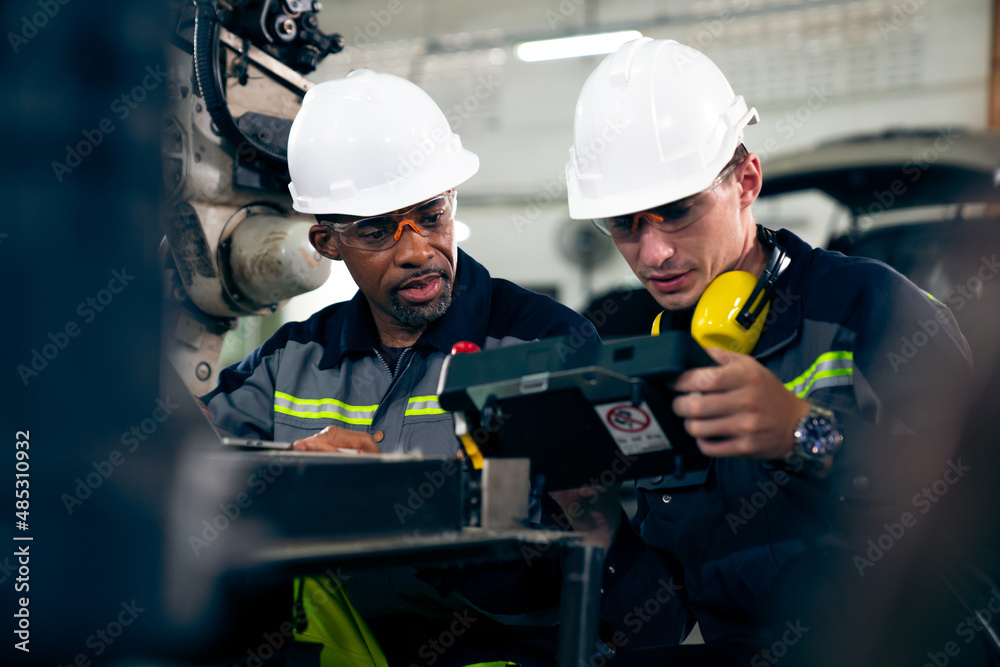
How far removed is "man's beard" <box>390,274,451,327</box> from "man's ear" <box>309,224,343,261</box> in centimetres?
26

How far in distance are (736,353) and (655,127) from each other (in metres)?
0.53

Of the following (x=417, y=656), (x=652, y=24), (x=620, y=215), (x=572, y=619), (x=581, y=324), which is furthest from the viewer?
(x=652, y=24)

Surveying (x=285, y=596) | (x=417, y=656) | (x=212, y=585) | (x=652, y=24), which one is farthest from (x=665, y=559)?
(x=652, y=24)

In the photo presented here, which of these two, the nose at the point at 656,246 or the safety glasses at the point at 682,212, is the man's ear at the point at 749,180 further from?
the nose at the point at 656,246

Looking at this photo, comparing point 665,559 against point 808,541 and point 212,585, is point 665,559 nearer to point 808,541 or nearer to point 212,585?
point 808,541

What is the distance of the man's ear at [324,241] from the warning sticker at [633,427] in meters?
1.33

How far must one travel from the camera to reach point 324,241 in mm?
2264

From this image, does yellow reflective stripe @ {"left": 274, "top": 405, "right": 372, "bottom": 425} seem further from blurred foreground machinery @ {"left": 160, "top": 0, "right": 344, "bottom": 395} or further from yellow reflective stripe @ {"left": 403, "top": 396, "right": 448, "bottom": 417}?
blurred foreground machinery @ {"left": 160, "top": 0, "right": 344, "bottom": 395}

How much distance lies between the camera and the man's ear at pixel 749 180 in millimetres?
1553

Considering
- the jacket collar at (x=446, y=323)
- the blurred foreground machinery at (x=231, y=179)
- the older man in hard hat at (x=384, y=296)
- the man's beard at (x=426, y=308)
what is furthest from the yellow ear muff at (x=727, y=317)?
the blurred foreground machinery at (x=231, y=179)

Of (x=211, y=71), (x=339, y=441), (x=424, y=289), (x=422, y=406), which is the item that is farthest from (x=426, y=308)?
(x=211, y=71)

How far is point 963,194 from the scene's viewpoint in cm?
339

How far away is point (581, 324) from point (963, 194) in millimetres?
2274

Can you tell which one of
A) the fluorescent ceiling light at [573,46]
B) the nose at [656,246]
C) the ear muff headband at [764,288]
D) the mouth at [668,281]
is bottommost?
the fluorescent ceiling light at [573,46]
